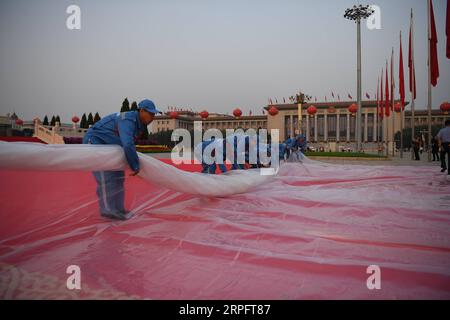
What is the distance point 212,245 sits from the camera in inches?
76.6

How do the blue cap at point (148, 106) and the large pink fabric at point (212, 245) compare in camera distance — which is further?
the blue cap at point (148, 106)

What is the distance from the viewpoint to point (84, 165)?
2.19 m

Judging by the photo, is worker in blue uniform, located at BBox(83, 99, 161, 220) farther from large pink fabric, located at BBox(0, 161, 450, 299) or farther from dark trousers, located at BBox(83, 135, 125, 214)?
large pink fabric, located at BBox(0, 161, 450, 299)

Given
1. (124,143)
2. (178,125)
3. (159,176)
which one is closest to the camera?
(124,143)

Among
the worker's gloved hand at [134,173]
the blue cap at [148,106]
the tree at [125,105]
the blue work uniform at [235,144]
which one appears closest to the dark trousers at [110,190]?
the worker's gloved hand at [134,173]

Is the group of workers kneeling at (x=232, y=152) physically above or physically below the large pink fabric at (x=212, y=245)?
above

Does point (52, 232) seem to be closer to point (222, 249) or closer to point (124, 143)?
point (124, 143)

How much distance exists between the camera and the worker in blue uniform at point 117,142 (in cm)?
245

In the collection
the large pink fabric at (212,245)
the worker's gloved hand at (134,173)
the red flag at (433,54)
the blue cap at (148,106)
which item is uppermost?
Result: the red flag at (433,54)

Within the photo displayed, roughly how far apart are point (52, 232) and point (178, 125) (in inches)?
1958

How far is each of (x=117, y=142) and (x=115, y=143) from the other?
2cm

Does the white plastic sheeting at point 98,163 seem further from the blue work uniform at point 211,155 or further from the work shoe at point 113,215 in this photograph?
the blue work uniform at point 211,155

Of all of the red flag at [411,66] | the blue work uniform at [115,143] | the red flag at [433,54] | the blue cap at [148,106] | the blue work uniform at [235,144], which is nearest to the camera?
the blue work uniform at [115,143]
